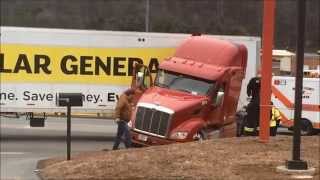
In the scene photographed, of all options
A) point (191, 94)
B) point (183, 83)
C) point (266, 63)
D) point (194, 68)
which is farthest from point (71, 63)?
point (266, 63)

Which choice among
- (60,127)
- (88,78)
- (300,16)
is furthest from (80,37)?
(300,16)

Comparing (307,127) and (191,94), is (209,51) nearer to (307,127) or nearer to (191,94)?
(191,94)

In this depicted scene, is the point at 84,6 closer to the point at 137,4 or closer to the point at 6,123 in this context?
the point at 137,4

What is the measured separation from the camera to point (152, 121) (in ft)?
59.6

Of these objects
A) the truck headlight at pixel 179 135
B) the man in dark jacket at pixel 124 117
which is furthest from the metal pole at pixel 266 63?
the man in dark jacket at pixel 124 117

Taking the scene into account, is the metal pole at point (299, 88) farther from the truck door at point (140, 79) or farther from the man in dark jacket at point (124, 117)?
the truck door at point (140, 79)

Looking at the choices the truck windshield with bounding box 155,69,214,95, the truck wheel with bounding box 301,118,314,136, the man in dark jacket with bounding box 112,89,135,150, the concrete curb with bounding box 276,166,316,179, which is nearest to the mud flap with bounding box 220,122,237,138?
the truck windshield with bounding box 155,69,214,95

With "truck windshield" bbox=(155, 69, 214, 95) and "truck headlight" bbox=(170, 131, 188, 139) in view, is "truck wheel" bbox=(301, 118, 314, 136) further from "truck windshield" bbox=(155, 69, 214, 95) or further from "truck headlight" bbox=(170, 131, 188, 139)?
"truck headlight" bbox=(170, 131, 188, 139)

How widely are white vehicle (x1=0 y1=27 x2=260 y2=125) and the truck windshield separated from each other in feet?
8.28

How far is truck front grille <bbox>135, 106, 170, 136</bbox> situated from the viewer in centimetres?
1795

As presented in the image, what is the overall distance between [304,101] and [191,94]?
7.64 meters

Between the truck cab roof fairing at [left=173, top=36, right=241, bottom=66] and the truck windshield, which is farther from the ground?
the truck cab roof fairing at [left=173, top=36, right=241, bottom=66]

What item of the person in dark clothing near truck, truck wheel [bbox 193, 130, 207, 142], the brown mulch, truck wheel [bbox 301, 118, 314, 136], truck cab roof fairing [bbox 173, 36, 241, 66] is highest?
truck cab roof fairing [bbox 173, 36, 241, 66]

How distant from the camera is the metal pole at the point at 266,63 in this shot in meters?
12.6
